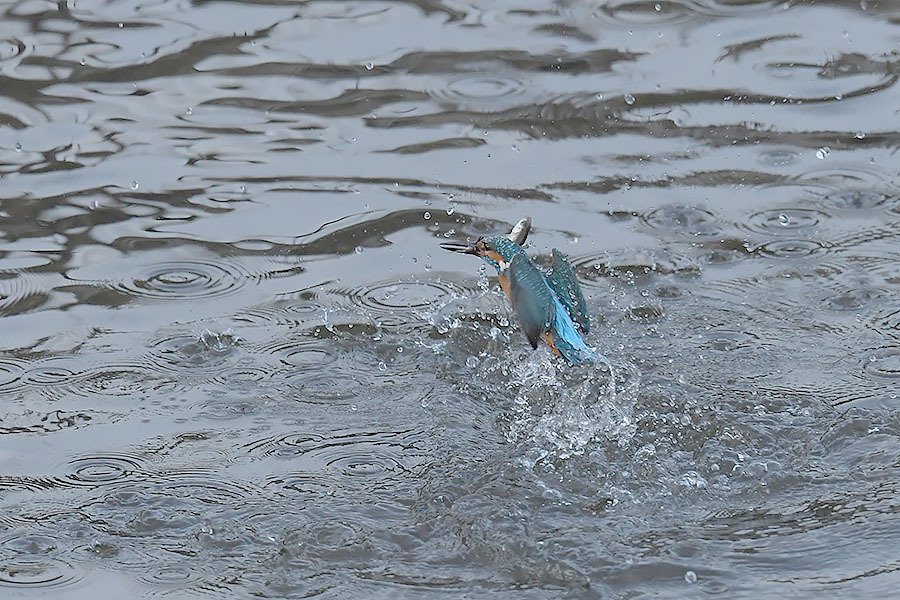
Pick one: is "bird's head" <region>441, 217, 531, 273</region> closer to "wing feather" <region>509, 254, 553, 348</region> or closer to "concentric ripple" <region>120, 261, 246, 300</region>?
"wing feather" <region>509, 254, 553, 348</region>

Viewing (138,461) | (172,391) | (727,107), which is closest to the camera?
(138,461)

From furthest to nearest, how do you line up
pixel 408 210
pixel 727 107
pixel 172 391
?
pixel 727 107 < pixel 408 210 < pixel 172 391

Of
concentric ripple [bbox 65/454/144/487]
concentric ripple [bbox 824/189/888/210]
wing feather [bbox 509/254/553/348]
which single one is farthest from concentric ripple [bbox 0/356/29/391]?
concentric ripple [bbox 824/189/888/210]

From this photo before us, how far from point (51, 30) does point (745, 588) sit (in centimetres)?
532

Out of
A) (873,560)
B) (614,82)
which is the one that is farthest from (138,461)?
(614,82)

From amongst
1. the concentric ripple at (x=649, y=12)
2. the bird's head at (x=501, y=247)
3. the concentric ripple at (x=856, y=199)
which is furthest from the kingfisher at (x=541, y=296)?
the concentric ripple at (x=649, y=12)

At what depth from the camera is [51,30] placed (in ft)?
25.5

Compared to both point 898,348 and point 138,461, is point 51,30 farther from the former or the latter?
point 898,348

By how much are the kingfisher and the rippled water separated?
31 centimetres

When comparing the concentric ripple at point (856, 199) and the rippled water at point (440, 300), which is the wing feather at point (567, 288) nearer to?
the rippled water at point (440, 300)

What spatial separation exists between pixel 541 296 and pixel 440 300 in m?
1.23

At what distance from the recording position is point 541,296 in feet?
14.1

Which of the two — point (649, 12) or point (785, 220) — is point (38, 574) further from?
point (649, 12)

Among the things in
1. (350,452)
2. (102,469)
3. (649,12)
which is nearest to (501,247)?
(350,452)
